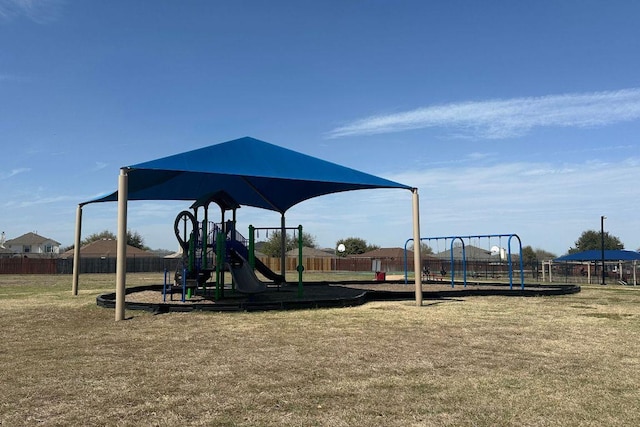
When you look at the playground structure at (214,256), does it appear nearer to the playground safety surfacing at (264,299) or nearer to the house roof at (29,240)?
the playground safety surfacing at (264,299)

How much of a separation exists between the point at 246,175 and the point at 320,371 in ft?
20.6

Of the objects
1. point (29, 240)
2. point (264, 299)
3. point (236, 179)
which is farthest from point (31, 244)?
point (264, 299)

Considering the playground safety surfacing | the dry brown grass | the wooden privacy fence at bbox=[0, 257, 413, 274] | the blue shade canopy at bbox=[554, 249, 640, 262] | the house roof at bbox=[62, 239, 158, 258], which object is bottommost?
the dry brown grass

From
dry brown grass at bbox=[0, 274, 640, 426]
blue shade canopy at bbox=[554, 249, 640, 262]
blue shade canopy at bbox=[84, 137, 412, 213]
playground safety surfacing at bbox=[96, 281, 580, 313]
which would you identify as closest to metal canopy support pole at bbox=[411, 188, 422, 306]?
blue shade canopy at bbox=[84, 137, 412, 213]

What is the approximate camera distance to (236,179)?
18.6 meters

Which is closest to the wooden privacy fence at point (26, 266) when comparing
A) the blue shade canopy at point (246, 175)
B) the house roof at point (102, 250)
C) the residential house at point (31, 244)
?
the house roof at point (102, 250)

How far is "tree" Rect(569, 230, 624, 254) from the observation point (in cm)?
8181

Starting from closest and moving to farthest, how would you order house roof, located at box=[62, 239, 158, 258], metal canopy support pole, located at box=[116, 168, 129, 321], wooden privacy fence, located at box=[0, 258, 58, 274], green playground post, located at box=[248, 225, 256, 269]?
metal canopy support pole, located at box=[116, 168, 129, 321], green playground post, located at box=[248, 225, 256, 269], wooden privacy fence, located at box=[0, 258, 58, 274], house roof, located at box=[62, 239, 158, 258]

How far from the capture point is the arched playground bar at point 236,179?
1052 cm

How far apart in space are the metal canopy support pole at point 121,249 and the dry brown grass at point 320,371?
457 millimetres

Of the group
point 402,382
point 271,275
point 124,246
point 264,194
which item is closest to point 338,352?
point 402,382

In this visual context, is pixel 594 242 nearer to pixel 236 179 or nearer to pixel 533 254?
pixel 533 254

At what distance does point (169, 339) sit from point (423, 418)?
4.86 m

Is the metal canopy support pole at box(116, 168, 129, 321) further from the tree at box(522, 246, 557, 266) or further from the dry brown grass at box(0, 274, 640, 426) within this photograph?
the tree at box(522, 246, 557, 266)
